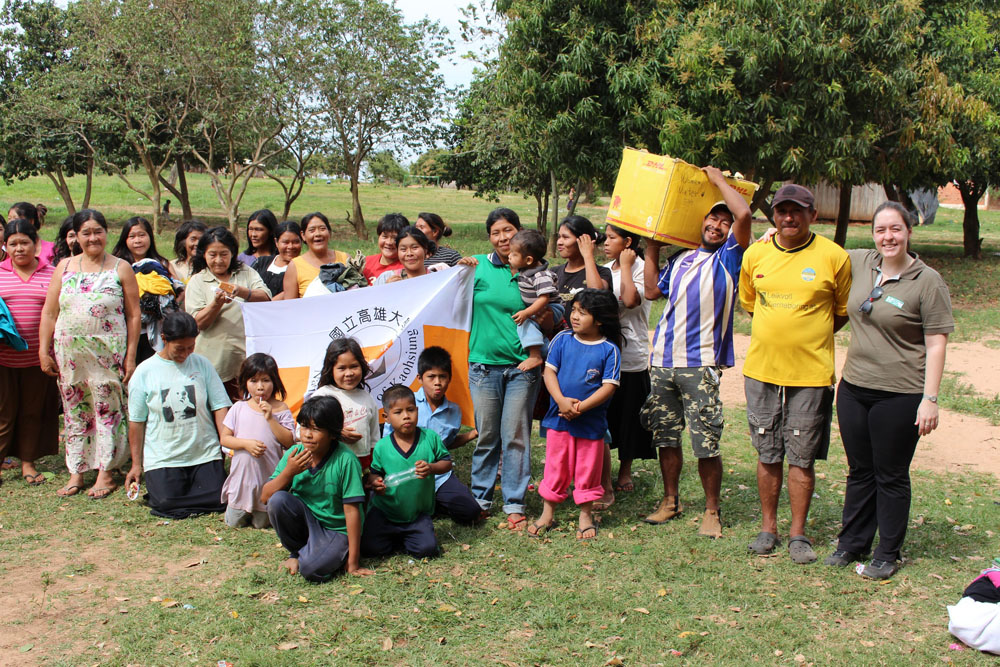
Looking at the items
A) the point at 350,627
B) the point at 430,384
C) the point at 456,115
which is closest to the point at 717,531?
the point at 430,384

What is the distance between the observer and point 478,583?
484 centimetres

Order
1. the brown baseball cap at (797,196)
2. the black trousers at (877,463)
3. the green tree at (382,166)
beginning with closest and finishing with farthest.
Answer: the black trousers at (877,463), the brown baseball cap at (797,196), the green tree at (382,166)

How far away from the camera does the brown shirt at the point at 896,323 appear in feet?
14.8

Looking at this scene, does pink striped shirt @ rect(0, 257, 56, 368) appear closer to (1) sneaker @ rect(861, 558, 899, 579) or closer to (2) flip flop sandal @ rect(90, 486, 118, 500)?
(2) flip flop sandal @ rect(90, 486, 118, 500)

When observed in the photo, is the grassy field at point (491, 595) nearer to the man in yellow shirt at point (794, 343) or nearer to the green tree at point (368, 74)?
the man in yellow shirt at point (794, 343)

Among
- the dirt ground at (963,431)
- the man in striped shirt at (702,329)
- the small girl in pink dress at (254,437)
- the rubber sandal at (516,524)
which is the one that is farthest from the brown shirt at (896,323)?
the small girl in pink dress at (254,437)

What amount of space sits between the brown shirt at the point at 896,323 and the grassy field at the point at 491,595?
114cm

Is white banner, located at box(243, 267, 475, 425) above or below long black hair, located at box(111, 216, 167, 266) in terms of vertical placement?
below

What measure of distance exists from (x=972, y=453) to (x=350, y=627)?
6006 mm

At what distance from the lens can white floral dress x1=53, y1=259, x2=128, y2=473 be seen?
244 inches

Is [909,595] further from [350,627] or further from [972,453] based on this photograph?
[972,453]

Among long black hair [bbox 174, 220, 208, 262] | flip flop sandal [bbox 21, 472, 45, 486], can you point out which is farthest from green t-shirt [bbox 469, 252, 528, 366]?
flip flop sandal [bbox 21, 472, 45, 486]

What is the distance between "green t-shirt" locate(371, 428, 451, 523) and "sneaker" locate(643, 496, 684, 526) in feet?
4.94

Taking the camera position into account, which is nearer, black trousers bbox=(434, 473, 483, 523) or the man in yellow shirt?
the man in yellow shirt
